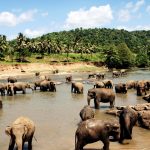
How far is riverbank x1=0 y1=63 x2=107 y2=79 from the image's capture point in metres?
77.7

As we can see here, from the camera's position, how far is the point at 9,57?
93.1 metres

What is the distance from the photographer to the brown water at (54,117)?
654 inches

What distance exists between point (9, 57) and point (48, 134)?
249 ft

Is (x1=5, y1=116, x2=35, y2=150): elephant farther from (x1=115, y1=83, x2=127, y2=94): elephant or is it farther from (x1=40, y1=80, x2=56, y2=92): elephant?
(x1=40, y1=80, x2=56, y2=92): elephant

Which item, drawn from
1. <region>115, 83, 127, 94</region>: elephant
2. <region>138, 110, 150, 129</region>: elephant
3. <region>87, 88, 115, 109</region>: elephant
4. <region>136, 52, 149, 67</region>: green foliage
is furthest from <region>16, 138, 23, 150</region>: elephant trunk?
<region>136, 52, 149, 67</region>: green foliage

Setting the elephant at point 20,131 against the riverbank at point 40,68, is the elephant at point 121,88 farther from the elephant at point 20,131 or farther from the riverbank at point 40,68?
the riverbank at point 40,68

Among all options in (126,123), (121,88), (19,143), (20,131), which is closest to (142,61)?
(121,88)

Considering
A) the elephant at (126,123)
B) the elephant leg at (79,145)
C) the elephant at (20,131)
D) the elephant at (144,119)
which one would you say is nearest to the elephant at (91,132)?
the elephant leg at (79,145)

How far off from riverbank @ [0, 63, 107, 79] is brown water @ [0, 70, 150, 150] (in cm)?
3884

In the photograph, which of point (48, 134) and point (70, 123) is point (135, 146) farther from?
point (70, 123)

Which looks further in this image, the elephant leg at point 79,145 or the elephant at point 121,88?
the elephant at point 121,88

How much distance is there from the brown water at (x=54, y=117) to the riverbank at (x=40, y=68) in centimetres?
3884

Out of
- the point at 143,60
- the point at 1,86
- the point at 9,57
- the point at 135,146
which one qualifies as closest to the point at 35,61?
the point at 9,57

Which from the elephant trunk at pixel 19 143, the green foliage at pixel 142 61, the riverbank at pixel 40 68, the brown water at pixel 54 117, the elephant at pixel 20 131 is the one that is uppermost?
the green foliage at pixel 142 61
